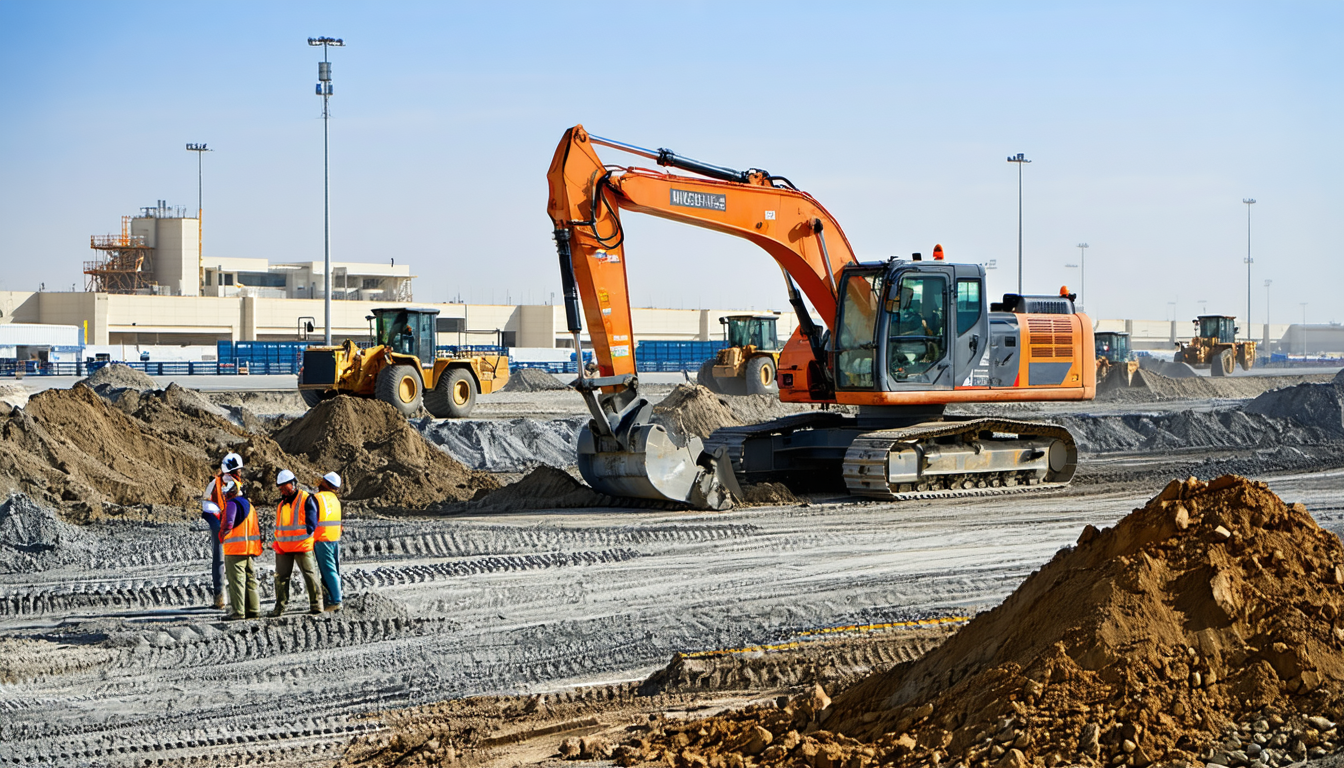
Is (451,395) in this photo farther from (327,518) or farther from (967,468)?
(327,518)

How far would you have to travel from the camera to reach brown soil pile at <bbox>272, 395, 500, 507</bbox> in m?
15.9

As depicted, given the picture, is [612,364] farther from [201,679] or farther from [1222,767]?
[1222,767]

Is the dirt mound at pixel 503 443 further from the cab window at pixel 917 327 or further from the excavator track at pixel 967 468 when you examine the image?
the cab window at pixel 917 327

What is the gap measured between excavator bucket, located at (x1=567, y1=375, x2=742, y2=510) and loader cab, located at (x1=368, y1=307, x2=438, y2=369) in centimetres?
1285

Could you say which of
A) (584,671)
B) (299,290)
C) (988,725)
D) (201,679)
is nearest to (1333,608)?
(988,725)

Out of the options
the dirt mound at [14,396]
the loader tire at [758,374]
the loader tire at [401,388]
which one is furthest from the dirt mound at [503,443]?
the loader tire at [758,374]

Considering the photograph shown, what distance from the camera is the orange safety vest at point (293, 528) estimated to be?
944 centimetres

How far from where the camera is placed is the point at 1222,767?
16.9 ft

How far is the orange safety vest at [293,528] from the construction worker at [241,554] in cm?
18

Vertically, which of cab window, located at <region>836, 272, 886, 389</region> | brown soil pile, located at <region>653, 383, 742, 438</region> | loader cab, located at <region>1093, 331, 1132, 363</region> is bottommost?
brown soil pile, located at <region>653, 383, 742, 438</region>

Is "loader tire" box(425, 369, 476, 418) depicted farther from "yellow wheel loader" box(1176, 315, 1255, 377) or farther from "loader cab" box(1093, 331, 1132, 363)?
"yellow wheel loader" box(1176, 315, 1255, 377)

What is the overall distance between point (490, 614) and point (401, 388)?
16.1 meters

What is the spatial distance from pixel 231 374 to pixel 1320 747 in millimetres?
49308

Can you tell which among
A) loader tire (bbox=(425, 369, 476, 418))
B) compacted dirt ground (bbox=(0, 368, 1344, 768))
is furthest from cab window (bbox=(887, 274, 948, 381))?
loader tire (bbox=(425, 369, 476, 418))
